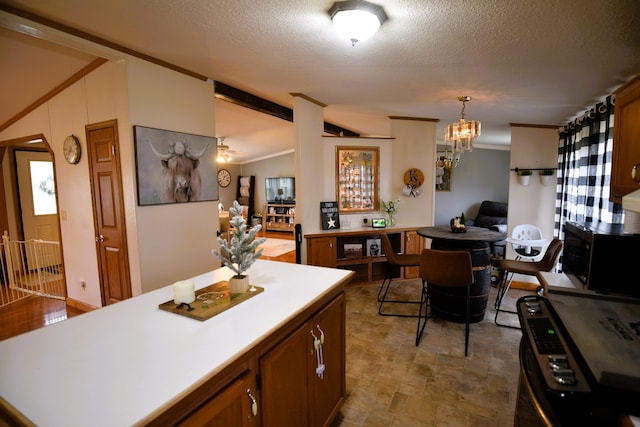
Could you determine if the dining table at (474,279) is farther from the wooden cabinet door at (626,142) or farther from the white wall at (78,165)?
the white wall at (78,165)

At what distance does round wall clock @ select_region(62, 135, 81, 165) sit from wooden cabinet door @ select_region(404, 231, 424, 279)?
4.12m

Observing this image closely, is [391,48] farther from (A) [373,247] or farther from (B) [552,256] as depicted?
(A) [373,247]

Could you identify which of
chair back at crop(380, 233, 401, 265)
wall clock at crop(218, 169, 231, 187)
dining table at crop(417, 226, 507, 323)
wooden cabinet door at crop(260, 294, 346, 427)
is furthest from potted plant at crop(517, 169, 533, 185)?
wall clock at crop(218, 169, 231, 187)

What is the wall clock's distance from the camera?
9.29 m

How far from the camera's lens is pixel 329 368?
1.71m

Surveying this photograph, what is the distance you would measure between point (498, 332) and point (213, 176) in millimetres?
3395

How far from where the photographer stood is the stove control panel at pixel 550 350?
0.93 meters

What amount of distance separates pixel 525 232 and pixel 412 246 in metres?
1.51

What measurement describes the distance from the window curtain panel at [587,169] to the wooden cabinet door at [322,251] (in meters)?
2.84

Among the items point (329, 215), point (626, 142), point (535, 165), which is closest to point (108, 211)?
point (329, 215)

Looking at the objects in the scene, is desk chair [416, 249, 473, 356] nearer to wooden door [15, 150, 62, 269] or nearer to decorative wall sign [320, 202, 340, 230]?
decorative wall sign [320, 202, 340, 230]

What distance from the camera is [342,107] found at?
13.9 ft

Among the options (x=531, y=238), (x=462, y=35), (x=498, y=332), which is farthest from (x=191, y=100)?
(x=531, y=238)

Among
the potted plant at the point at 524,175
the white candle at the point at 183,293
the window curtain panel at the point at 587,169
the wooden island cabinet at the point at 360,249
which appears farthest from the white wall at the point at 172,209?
the potted plant at the point at 524,175
